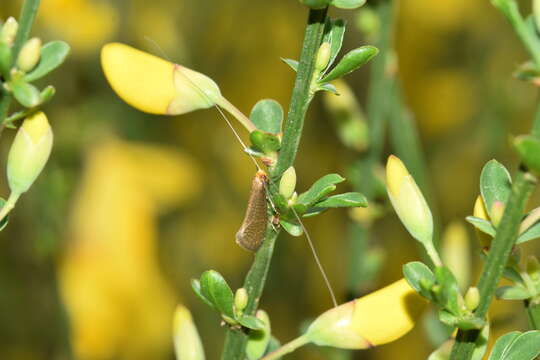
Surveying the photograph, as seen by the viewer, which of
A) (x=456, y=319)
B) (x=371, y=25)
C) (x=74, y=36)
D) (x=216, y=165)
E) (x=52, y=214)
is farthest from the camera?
(x=216, y=165)

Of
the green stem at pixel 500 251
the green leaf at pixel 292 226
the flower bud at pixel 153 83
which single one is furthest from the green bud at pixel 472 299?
the flower bud at pixel 153 83

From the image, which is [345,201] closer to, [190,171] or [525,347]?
[525,347]

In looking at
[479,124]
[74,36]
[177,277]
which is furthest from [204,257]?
[479,124]

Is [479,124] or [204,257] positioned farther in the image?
[479,124]

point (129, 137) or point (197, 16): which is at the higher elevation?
point (197, 16)

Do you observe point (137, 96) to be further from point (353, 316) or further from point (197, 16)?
point (197, 16)

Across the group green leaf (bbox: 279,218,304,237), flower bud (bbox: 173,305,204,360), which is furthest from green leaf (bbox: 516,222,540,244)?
flower bud (bbox: 173,305,204,360)

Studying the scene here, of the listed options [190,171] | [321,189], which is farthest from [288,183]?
[190,171]
